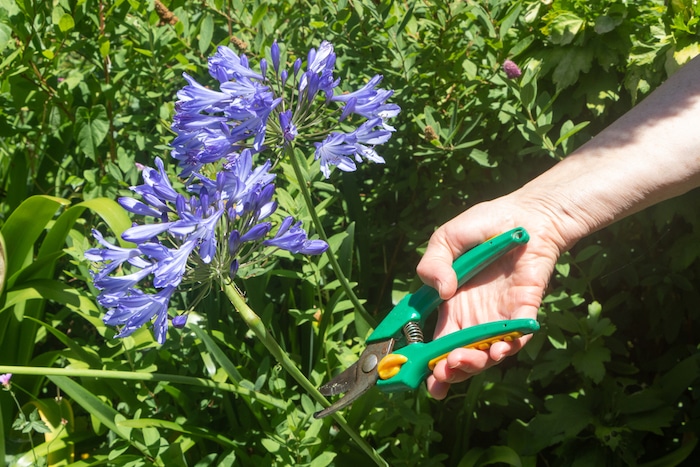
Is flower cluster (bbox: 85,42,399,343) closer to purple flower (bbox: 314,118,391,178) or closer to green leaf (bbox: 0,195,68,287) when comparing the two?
purple flower (bbox: 314,118,391,178)

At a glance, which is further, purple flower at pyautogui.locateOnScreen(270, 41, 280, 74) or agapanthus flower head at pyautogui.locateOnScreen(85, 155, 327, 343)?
purple flower at pyautogui.locateOnScreen(270, 41, 280, 74)

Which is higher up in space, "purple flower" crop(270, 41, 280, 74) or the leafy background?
"purple flower" crop(270, 41, 280, 74)

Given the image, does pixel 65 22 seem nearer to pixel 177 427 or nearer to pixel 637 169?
pixel 177 427

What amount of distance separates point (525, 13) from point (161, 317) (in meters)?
1.54

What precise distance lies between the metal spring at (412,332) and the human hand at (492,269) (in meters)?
0.09

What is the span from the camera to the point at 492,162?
7.97ft

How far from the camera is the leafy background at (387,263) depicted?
7.29ft

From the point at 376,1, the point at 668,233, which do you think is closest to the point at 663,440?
the point at 668,233

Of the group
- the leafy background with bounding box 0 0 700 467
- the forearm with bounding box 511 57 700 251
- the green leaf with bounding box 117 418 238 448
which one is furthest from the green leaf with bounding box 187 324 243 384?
the forearm with bounding box 511 57 700 251

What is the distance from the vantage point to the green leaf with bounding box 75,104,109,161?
265cm

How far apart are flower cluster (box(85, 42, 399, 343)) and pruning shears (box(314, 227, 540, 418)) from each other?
30cm

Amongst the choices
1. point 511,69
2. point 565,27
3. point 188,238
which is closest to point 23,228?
point 188,238

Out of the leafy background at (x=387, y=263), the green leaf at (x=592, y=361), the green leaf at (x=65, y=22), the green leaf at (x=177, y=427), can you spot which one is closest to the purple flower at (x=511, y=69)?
the leafy background at (x=387, y=263)

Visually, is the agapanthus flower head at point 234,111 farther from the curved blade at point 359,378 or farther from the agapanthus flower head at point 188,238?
the curved blade at point 359,378
